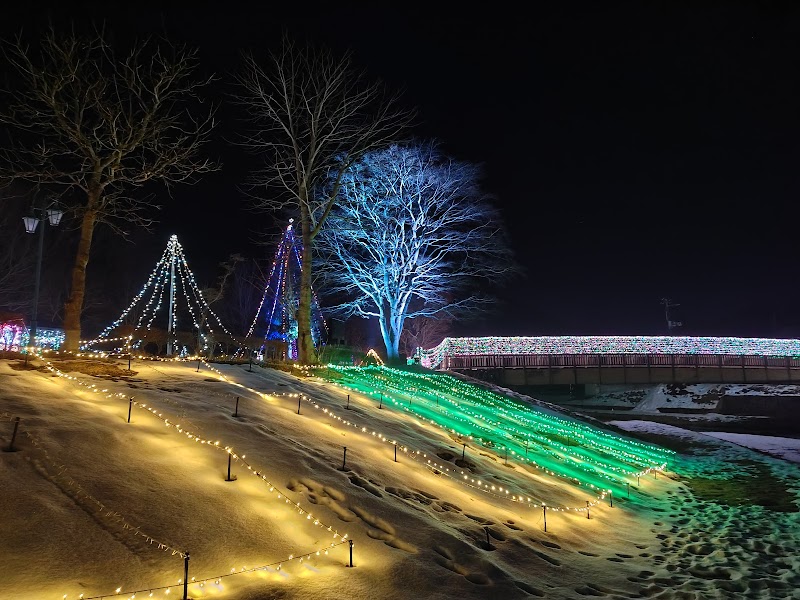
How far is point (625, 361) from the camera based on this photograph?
128ft

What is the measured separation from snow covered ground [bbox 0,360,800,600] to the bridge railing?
27.5 m

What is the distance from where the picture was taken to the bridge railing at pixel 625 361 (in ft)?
125

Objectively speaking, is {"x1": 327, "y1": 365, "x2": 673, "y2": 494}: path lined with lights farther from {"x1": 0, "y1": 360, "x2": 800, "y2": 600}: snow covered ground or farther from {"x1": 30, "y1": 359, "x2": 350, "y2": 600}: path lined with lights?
{"x1": 30, "y1": 359, "x2": 350, "y2": 600}: path lined with lights

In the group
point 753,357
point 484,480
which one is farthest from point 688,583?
point 753,357

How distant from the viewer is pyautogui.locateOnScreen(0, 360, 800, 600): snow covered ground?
473 centimetres

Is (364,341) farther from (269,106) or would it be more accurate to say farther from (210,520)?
(210,520)

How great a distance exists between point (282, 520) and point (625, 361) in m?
37.5

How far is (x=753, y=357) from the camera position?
38594 mm

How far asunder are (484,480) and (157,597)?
658 cm

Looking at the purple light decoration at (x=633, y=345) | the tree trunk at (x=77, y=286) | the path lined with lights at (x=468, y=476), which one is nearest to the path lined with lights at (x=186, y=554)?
the path lined with lights at (x=468, y=476)

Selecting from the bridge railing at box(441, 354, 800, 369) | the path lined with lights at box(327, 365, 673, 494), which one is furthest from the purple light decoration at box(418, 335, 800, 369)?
the path lined with lights at box(327, 365, 673, 494)

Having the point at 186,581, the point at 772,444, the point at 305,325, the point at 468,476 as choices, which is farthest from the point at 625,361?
Result: the point at 186,581

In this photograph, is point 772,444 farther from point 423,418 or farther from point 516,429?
point 423,418

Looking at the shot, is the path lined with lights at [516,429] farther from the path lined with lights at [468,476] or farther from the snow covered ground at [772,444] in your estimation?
the snow covered ground at [772,444]
